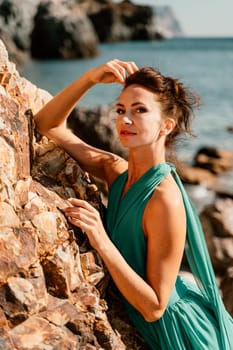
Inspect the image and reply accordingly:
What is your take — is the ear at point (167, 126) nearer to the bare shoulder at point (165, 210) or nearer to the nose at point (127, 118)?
the nose at point (127, 118)

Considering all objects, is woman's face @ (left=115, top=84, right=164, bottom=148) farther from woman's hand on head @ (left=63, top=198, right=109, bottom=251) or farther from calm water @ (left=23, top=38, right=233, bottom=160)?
calm water @ (left=23, top=38, right=233, bottom=160)

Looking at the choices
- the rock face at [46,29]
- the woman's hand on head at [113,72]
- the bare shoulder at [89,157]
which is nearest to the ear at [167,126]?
the woman's hand on head at [113,72]

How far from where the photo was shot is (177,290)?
3246 mm

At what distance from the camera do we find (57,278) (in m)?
2.75

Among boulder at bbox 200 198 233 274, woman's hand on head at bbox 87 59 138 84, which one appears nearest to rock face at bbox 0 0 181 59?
boulder at bbox 200 198 233 274

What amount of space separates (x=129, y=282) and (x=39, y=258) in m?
0.45

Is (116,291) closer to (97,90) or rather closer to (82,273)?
(82,273)

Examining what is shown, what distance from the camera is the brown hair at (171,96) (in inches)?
127

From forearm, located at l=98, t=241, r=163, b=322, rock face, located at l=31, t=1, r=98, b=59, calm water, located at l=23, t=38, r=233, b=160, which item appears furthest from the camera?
rock face, located at l=31, t=1, r=98, b=59

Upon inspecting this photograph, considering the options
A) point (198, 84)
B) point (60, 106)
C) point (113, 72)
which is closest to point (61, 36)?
point (198, 84)

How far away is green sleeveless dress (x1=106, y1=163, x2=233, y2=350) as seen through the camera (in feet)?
10.2

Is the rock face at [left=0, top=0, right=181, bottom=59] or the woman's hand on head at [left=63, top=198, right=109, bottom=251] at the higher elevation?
the woman's hand on head at [left=63, top=198, right=109, bottom=251]

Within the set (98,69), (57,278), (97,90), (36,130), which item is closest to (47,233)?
(57,278)

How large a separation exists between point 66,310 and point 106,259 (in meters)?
0.31
